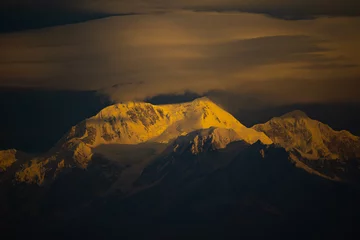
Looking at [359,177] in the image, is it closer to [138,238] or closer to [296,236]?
[296,236]

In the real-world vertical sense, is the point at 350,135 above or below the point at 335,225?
above

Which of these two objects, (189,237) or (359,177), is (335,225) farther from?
(189,237)

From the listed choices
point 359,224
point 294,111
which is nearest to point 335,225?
point 359,224

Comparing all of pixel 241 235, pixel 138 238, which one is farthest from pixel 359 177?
pixel 138 238

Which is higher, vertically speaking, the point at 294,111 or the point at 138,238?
the point at 294,111

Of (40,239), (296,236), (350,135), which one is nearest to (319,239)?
(296,236)

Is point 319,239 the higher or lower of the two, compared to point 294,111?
lower

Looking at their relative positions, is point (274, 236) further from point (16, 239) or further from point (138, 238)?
point (16, 239)
